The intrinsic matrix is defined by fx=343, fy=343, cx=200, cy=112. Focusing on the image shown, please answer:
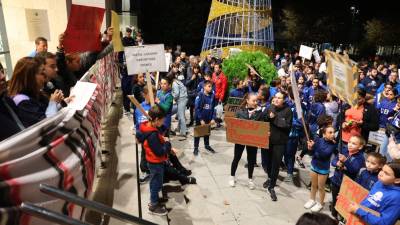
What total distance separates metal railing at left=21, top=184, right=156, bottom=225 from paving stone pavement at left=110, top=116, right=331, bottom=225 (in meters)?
2.81

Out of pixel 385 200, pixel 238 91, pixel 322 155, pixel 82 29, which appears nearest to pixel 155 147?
pixel 82 29

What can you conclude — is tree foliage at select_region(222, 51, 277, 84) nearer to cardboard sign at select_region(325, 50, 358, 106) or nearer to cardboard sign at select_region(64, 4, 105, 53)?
cardboard sign at select_region(325, 50, 358, 106)

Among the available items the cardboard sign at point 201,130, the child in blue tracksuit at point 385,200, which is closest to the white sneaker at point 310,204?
the child in blue tracksuit at point 385,200

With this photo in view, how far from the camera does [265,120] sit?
245 inches

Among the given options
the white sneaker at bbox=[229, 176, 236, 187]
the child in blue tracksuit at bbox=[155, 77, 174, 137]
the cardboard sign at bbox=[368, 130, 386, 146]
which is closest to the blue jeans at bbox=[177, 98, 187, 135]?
the child in blue tracksuit at bbox=[155, 77, 174, 137]

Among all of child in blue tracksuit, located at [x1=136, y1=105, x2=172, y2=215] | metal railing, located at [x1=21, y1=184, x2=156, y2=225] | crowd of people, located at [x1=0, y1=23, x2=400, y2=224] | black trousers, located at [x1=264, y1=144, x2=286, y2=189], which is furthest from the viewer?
A: black trousers, located at [x1=264, y1=144, x2=286, y2=189]

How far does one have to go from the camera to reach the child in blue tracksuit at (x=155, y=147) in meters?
4.84

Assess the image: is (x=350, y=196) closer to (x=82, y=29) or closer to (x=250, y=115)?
(x=250, y=115)

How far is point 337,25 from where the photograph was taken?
28469 millimetres

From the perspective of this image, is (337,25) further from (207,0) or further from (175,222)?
(175,222)

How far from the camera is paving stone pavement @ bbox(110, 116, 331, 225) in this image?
5406 millimetres

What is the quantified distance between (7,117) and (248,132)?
13.6ft

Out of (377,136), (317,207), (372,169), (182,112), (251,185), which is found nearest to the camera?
(372,169)

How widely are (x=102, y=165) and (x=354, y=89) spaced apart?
4588 millimetres
